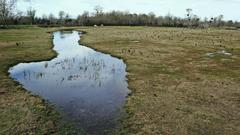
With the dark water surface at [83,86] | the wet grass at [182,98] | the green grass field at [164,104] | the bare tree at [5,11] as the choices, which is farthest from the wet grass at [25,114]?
the bare tree at [5,11]

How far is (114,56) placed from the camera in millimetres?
29672

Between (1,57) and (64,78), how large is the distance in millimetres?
10974

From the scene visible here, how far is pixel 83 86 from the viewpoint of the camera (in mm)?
17438

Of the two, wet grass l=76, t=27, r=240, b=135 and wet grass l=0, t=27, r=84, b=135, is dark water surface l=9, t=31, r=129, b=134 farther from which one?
wet grass l=76, t=27, r=240, b=135

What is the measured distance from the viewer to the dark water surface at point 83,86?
40.1ft

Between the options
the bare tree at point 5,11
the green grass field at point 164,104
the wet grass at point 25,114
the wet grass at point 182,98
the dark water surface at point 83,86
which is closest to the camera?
the wet grass at point 25,114

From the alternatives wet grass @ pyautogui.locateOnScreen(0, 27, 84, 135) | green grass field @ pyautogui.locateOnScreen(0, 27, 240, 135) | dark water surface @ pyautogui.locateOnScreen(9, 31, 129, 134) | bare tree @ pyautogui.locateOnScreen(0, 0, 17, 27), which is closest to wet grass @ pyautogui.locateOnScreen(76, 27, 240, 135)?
green grass field @ pyautogui.locateOnScreen(0, 27, 240, 135)

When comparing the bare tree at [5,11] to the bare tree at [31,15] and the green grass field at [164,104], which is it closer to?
the bare tree at [31,15]

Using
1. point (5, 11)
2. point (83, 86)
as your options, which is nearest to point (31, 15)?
point (5, 11)

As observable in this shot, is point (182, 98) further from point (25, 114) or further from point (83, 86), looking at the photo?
point (25, 114)

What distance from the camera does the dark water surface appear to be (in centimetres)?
1221

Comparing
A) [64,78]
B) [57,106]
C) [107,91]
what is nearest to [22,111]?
[57,106]

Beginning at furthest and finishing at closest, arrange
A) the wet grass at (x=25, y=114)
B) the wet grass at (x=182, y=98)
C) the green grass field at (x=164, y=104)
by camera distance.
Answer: the wet grass at (x=182, y=98)
the green grass field at (x=164, y=104)
the wet grass at (x=25, y=114)

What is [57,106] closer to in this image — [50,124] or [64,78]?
[50,124]
